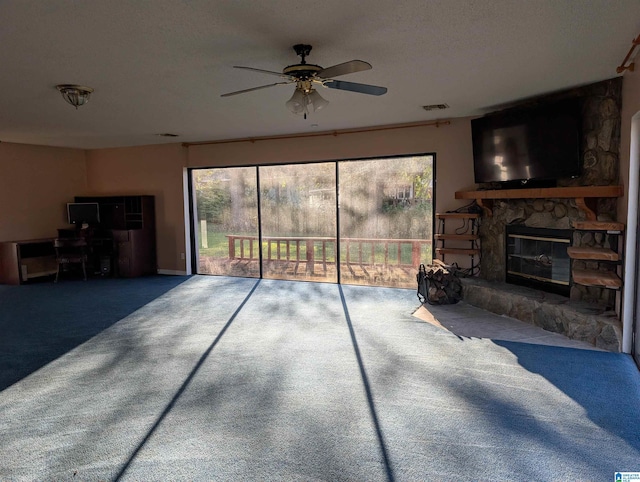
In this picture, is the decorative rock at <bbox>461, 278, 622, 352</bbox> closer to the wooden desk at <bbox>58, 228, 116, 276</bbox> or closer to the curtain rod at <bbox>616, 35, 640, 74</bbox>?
the curtain rod at <bbox>616, 35, 640, 74</bbox>

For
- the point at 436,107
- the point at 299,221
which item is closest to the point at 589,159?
the point at 436,107

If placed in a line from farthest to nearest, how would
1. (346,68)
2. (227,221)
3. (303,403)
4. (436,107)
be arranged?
(227,221) → (436,107) → (303,403) → (346,68)

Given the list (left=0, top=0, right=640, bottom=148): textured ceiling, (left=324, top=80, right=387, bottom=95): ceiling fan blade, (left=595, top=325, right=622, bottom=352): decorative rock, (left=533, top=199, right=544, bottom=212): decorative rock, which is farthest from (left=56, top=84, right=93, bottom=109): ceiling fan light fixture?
(left=595, top=325, right=622, bottom=352): decorative rock

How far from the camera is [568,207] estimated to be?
431cm

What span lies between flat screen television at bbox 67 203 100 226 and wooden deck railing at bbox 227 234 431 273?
8.85 ft

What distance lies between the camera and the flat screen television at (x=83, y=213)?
7.68 metres

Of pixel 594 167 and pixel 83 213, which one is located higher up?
pixel 594 167

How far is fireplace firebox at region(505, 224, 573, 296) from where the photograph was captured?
14.3 feet

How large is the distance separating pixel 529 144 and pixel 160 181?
6178 millimetres

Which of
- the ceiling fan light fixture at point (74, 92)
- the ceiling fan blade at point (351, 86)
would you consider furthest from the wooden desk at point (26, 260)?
the ceiling fan blade at point (351, 86)

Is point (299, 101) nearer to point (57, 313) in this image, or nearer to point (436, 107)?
point (436, 107)

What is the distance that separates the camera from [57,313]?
508 centimetres

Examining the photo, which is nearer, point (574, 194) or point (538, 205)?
point (574, 194)

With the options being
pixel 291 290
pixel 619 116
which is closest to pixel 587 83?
pixel 619 116
